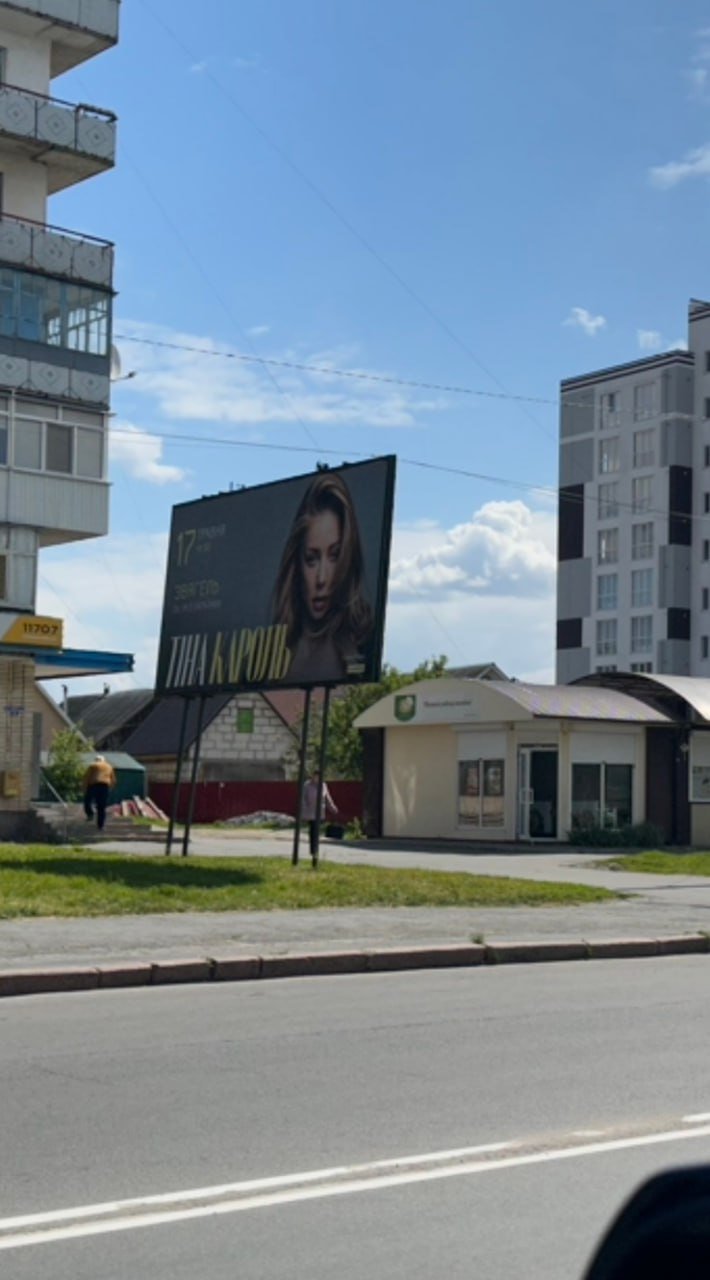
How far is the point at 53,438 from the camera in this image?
123 ft

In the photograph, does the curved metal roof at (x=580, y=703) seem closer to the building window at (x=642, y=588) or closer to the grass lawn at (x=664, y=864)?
the grass lawn at (x=664, y=864)

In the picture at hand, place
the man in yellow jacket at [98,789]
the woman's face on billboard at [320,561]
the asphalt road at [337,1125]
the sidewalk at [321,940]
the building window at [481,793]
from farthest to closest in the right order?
1. the building window at [481,793]
2. the man in yellow jacket at [98,789]
3. the woman's face on billboard at [320,561]
4. the sidewalk at [321,940]
5. the asphalt road at [337,1125]

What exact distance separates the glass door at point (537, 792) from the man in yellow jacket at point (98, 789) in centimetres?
967

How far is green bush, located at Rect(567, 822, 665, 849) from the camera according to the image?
37.8 meters

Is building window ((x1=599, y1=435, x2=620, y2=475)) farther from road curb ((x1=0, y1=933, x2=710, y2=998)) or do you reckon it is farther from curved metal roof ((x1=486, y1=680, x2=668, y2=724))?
road curb ((x1=0, y1=933, x2=710, y2=998))

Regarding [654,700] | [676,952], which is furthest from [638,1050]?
[654,700]

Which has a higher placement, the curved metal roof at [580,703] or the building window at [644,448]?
the building window at [644,448]

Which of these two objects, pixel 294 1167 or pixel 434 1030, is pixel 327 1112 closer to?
pixel 294 1167

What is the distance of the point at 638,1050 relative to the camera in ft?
33.4

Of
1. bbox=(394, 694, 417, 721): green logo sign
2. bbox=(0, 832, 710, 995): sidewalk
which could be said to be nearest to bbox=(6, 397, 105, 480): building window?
bbox=(394, 694, 417, 721): green logo sign

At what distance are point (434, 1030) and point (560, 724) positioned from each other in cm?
2804

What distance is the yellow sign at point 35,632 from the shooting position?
34844mm

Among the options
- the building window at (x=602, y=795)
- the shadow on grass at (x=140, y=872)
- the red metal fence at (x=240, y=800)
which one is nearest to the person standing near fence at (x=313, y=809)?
the shadow on grass at (x=140, y=872)

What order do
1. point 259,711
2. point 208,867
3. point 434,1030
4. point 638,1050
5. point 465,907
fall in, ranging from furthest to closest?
1. point 259,711
2. point 208,867
3. point 465,907
4. point 434,1030
5. point 638,1050
